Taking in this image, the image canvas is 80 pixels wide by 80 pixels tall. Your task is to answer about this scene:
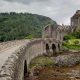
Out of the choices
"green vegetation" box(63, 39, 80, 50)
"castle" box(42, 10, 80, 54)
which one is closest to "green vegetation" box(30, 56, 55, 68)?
"green vegetation" box(63, 39, 80, 50)

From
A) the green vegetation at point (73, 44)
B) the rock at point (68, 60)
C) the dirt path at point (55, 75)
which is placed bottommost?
the dirt path at point (55, 75)

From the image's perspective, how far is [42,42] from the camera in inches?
2542

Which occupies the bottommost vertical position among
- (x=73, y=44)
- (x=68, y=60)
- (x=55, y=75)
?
(x=55, y=75)

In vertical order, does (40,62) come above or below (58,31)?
below

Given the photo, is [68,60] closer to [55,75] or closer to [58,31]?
[55,75]

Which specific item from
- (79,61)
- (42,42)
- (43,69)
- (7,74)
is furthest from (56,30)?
(7,74)

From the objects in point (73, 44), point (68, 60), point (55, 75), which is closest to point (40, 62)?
point (55, 75)

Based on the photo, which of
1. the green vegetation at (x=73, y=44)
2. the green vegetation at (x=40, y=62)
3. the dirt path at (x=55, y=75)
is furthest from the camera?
the green vegetation at (x=73, y=44)

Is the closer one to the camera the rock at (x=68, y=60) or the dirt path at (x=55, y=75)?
the dirt path at (x=55, y=75)

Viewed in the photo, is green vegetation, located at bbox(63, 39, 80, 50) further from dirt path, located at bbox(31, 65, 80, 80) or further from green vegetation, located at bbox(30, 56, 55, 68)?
dirt path, located at bbox(31, 65, 80, 80)

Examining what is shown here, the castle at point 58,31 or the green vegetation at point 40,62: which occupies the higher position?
the castle at point 58,31

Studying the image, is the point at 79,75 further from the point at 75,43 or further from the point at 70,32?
the point at 70,32

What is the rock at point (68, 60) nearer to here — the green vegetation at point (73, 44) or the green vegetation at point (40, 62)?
the green vegetation at point (40, 62)

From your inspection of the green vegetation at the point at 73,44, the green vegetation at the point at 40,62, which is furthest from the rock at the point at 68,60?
the green vegetation at the point at 73,44
